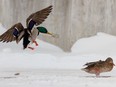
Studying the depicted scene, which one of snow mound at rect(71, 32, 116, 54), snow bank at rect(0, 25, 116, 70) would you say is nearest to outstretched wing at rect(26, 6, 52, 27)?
snow bank at rect(0, 25, 116, 70)

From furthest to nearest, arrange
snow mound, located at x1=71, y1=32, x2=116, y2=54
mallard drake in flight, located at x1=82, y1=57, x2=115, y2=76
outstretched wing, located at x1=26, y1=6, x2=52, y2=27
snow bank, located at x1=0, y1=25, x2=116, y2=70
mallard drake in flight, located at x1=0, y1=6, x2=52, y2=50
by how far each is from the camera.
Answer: snow mound, located at x1=71, y1=32, x2=116, y2=54, snow bank, located at x1=0, y1=25, x2=116, y2=70, outstretched wing, located at x1=26, y1=6, x2=52, y2=27, mallard drake in flight, located at x1=0, y1=6, x2=52, y2=50, mallard drake in flight, located at x1=82, y1=57, x2=115, y2=76

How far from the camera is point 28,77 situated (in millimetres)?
5836

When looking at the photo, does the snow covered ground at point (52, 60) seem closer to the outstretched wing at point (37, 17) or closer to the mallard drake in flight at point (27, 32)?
the mallard drake in flight at point (27, 32)

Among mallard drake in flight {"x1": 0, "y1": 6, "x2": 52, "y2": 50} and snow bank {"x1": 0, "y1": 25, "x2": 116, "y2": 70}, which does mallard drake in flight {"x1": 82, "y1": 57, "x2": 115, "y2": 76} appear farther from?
snow bank {"x1": 0, "y1": 25, "x2": 116, "y2": 70}

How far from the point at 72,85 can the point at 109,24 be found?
3.60m

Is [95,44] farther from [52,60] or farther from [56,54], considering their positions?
[52,60]

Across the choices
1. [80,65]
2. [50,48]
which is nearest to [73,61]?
[80,65]

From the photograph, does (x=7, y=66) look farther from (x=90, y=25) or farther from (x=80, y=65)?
(x=90, y=25)

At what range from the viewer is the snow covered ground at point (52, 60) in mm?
5961

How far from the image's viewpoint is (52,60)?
25.7ft

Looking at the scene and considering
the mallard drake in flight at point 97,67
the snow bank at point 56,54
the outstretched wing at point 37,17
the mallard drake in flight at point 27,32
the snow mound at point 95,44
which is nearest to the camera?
the mallard drake in flight at point 97,67

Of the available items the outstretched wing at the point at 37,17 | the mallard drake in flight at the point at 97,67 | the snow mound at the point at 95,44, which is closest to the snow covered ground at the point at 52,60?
the snow mound at the point at 95,44

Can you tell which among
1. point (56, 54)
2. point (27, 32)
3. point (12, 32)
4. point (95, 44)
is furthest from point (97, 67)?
point (95, 44)

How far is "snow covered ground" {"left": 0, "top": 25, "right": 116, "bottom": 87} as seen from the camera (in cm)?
596
